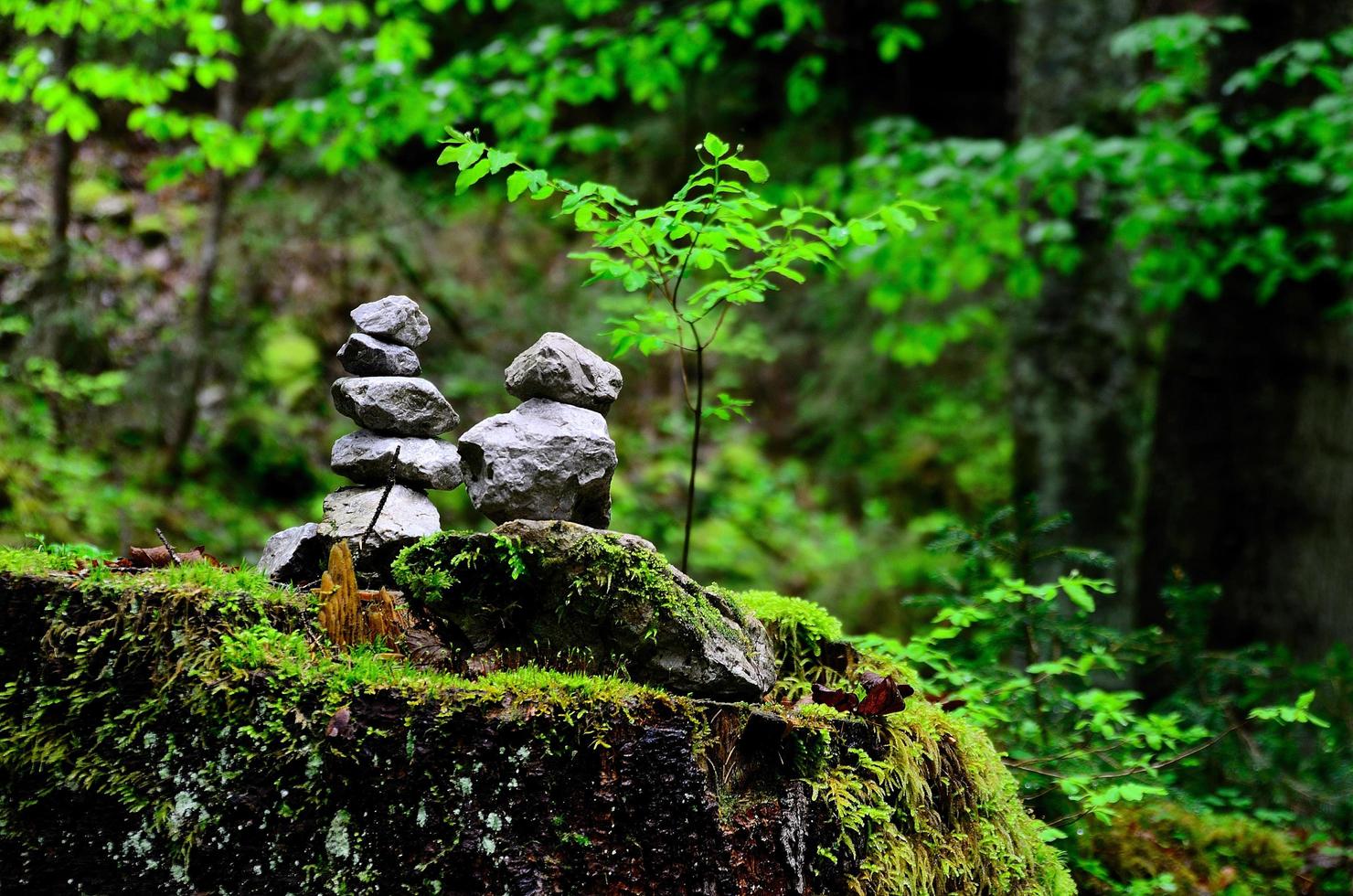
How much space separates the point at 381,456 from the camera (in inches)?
107

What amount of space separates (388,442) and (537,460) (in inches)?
20.5

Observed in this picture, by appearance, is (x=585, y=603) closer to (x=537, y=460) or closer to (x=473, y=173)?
(x=537, y=460)

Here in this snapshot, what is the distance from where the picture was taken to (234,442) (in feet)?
29.6

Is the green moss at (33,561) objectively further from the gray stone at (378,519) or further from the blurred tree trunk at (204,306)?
the blurred tree trunk at (204,306)

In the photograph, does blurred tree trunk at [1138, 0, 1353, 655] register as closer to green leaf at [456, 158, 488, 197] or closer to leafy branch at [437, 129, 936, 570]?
leafy branch at [437, 129, 936, 570]

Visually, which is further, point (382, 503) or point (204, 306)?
point (204, 306)

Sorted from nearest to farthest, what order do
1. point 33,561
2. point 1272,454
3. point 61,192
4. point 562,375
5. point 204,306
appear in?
point 33,561 → point 562,375 → point 1272,454 → point 61,192 → point 204,306

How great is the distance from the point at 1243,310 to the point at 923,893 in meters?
6.02

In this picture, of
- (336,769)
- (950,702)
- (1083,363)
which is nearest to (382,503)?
(336,769)

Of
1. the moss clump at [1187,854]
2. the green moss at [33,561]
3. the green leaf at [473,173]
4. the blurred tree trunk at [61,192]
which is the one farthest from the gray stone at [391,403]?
the blurred tree trunk at [61,192]

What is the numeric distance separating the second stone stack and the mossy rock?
0.33 m

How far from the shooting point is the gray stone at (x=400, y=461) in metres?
2.70

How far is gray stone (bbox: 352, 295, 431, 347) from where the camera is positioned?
9.09ft

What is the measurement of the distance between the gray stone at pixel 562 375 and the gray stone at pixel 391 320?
0.33m
